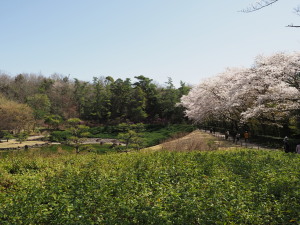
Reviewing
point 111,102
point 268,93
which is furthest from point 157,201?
point 111,102

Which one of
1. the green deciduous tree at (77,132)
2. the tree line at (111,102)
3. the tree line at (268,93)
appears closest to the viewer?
the tree line at (268,93)

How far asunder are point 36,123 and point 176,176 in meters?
40.3

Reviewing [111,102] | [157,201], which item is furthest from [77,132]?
[111,102]

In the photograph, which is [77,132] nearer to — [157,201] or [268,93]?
[268,93]

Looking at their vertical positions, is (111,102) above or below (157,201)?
above

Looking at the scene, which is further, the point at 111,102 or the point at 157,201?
the point at 111,102

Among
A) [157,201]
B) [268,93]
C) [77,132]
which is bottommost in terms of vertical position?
[157,201]

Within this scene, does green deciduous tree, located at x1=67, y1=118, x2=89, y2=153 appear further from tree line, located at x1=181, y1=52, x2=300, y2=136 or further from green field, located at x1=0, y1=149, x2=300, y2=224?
tree line, located at x1=181, y1=52, x2=300, y2=136

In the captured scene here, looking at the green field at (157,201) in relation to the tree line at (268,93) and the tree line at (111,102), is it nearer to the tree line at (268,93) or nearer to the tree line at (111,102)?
the tree line at (268,93)

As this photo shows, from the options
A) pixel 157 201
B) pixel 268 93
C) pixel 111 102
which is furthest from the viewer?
pixel 111 102

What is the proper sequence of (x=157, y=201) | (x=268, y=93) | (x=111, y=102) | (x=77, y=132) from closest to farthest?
(x=157, y=201), (x=268, y=93), (x=77, y=132), (x=111, y=102)

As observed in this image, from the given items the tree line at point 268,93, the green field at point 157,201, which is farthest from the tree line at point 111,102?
the green field at point 157,201

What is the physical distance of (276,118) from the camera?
2273 centimetres

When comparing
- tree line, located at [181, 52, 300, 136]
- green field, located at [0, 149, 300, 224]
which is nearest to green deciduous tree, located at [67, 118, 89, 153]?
green field, located at [0, 149, 300, 224]
